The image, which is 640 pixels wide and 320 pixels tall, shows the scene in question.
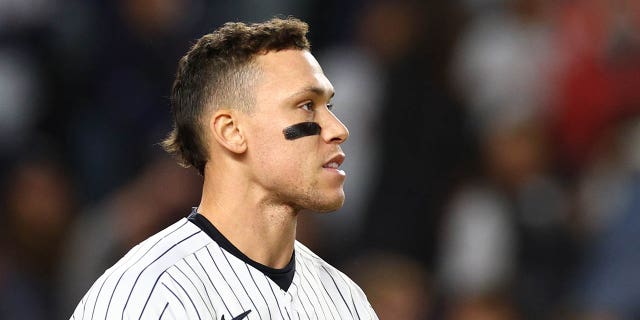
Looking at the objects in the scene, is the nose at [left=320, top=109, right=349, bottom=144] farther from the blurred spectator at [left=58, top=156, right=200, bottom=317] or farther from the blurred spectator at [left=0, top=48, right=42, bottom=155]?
the blurred spectator at [left=0, top=48, right=42, bottom=155]

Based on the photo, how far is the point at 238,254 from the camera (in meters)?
3.26

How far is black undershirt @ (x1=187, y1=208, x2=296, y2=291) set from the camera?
3.26 m

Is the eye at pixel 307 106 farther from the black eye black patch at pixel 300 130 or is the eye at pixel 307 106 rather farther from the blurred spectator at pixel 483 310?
the blurred spectator at pixel 483 310

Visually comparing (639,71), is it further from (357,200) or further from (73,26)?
(73,26)

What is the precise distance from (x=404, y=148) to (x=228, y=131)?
9.80ft

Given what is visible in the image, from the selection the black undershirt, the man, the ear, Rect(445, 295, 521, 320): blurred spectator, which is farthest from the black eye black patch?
Rect(445, 295, 521, 320): blurred spectator

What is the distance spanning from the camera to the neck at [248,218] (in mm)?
3291

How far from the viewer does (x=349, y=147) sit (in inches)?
254

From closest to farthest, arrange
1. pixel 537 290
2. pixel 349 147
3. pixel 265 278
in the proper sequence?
1. pixel 265 278
2. pixel 537 290
3. pixel 349 147

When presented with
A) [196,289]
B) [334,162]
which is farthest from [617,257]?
[196,289]

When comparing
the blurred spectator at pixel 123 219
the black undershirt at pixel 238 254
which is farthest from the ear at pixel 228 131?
the blurred spectator at pixel 123 219

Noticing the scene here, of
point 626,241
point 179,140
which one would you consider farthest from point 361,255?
point 179,140

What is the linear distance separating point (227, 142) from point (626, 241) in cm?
331

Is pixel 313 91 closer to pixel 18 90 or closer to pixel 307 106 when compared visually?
pixel 307 106
